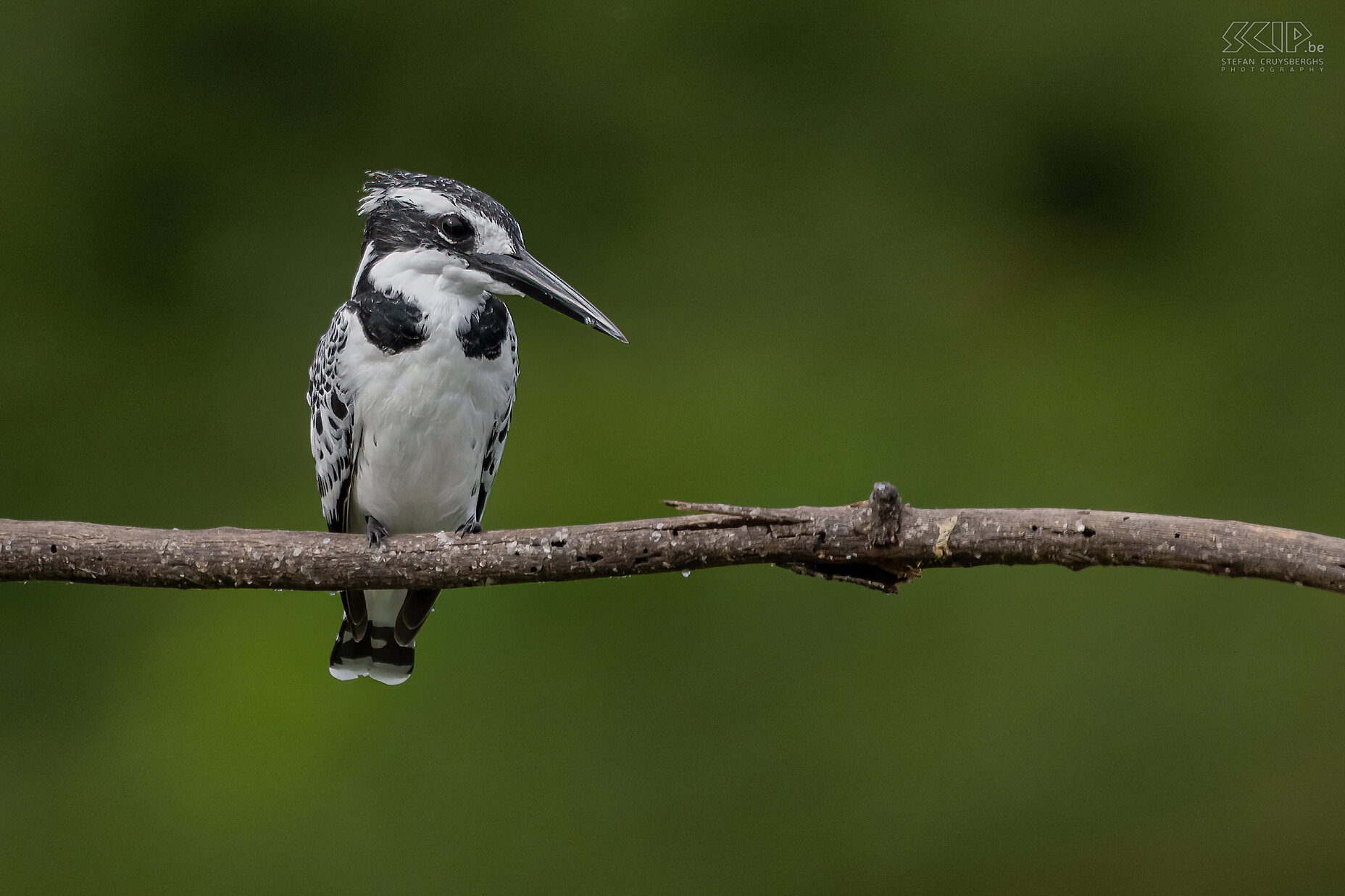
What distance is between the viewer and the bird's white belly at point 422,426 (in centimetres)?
188

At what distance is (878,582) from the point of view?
1.50 m

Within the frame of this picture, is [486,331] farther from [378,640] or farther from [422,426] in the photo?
[378,640]

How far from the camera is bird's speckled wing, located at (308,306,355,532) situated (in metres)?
1.95

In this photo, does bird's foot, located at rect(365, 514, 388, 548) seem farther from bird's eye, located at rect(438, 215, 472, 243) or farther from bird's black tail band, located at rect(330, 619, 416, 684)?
bird's eye, located at rect(438, 215, 472, 243)

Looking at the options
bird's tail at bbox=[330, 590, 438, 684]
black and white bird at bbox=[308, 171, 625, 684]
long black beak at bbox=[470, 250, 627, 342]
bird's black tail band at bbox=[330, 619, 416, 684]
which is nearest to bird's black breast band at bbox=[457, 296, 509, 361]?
black and white bird at bbox=[308, 171, 625, 684]

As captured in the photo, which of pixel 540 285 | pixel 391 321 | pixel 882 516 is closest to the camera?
pixel 882 516

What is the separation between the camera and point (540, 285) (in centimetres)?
174

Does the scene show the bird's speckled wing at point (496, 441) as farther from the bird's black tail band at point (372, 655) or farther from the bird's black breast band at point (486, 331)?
the bird's black tail band at point (372, 655)

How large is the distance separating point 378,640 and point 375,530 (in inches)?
16.7

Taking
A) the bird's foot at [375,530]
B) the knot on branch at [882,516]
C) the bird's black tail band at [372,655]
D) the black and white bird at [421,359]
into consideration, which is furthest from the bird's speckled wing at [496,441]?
the knot on branch at [882,516]

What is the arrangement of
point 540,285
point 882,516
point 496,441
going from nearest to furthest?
1. point 882,516
2. point 540,285
3. point 496,441

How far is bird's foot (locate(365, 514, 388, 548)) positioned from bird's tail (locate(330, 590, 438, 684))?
0.50 feet

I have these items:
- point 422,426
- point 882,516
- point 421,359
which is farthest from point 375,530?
point 882,516

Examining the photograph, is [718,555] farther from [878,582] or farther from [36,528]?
[36,528]
